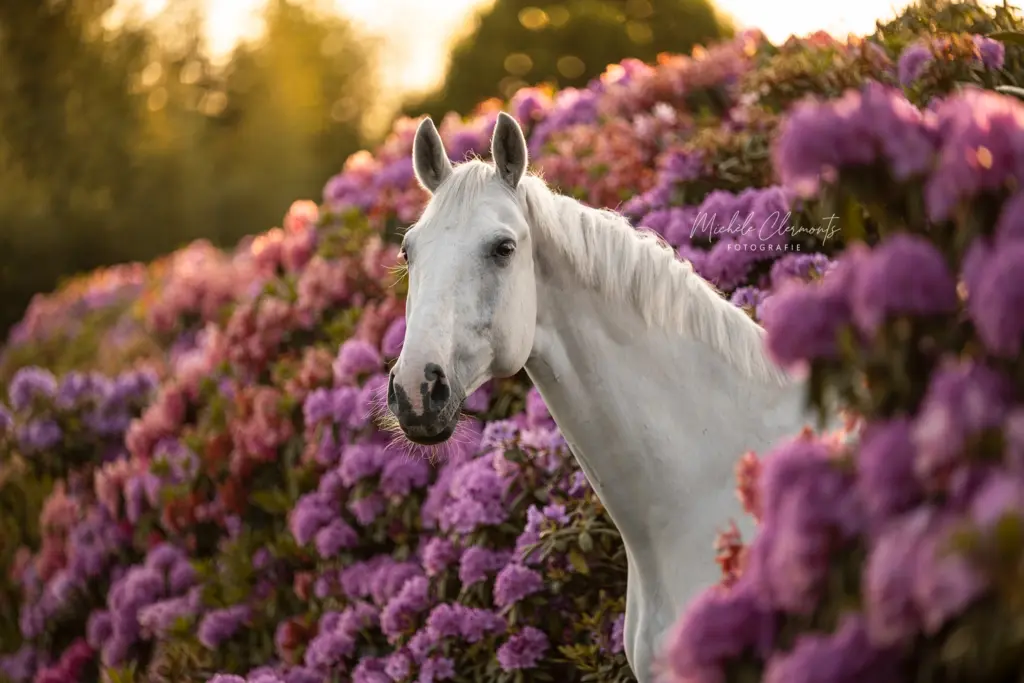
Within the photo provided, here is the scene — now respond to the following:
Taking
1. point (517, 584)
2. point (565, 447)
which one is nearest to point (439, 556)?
point (517, 584)

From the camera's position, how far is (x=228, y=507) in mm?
6074

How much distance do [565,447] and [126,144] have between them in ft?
72.4

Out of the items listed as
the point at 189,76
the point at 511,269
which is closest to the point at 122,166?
the point at 189,76

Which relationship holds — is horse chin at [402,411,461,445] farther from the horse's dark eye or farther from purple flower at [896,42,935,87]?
purple flower at [896,42,935,87]

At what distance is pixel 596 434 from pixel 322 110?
107ft

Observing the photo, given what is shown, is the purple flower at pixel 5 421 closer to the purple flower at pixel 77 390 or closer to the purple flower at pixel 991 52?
the purple flower at pixel 77 390

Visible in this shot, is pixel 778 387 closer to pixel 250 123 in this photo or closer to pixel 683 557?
pixel 683 557

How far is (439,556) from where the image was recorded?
14.3 feet

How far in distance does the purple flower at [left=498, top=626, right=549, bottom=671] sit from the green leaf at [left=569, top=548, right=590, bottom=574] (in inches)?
11.5

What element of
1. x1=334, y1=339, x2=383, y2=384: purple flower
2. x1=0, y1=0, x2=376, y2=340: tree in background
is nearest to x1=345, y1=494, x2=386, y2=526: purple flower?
x1=334, y1=339, x2=383, y2=384: purple flower

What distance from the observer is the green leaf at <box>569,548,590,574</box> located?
3736 millimetres

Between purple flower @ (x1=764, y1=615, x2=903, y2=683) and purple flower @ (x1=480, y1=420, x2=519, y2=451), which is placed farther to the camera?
purple flower @ (x1=480, y1=420, x2=519, y2=451)

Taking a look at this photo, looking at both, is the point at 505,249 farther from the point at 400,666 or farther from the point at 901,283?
the point at 400,666

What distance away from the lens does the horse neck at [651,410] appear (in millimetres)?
2803
